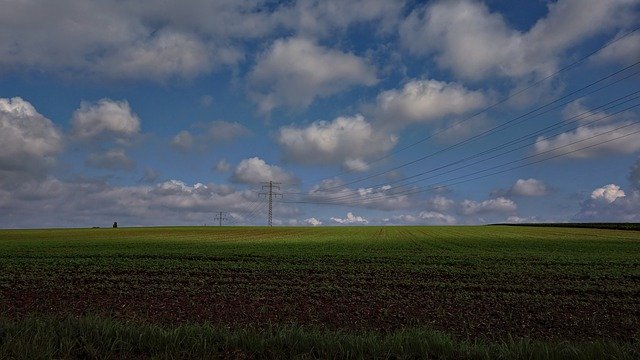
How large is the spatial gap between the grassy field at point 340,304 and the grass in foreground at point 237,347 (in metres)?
0.03

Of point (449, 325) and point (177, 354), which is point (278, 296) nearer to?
point (449, 325)

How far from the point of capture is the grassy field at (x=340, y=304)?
768cm

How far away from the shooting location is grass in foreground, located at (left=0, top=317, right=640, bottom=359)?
7.07m

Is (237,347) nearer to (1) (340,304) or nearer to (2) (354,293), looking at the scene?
(1) (340,304)

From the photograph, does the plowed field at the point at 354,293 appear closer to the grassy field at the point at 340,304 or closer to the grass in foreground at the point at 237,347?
the grassy field at the point at 340,304

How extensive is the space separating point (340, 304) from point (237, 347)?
32.2ft

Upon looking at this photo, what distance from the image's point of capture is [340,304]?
1708 cm

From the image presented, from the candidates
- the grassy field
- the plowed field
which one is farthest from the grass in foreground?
the plowed field

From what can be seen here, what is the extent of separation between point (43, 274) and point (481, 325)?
21.8m

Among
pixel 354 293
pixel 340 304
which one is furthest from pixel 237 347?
pixel 354 293

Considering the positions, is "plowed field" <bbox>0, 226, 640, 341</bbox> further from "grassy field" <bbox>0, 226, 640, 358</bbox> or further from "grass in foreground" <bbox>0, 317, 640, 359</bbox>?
"grass in foreground" <bbox>0, 317, 640, 359</bbox>

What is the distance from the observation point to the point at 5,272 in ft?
87.7

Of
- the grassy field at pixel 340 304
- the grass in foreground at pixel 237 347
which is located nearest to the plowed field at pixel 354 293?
the grassy field at pixel 340 304

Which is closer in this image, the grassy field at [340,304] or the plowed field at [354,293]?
the grassy field at [340,304]
